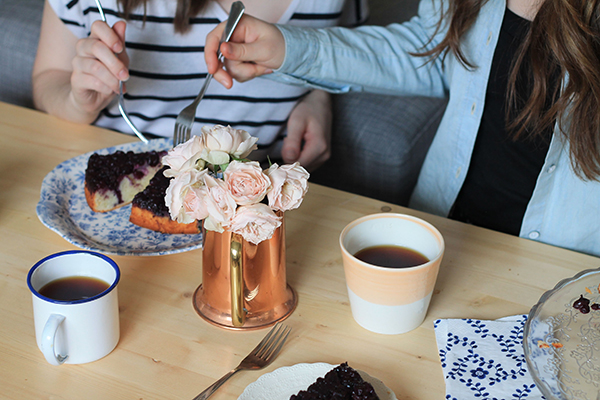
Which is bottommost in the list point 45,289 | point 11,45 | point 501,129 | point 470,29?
point 11,45

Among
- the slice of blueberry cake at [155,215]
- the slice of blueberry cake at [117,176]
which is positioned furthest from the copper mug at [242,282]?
the slice of blueberry cake at [117,176]

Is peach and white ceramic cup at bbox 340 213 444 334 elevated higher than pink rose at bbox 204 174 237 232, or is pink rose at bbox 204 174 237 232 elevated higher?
pink rose at bbox 204 174 237 232

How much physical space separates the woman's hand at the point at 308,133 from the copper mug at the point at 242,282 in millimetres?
714

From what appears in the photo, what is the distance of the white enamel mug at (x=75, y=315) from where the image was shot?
2.03 feet

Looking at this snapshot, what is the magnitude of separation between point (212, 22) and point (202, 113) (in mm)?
243

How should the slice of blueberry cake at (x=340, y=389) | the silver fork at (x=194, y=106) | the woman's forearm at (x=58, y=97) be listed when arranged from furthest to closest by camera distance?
the woman's forearm at (x=58, y=97) < the silver fork at (x=194, y=106) < the slice of blueberry cake at (x=340, y=389)

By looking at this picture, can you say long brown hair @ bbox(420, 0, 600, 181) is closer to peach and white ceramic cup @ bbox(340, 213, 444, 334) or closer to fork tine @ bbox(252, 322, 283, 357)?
peach and white ceramic cup @ bbox(340, 213, 444, 334)

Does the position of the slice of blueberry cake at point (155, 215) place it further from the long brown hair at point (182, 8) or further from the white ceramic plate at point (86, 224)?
the long brown hair at point (182, 8)

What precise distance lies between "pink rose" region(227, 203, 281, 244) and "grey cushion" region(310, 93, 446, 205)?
3.81ft

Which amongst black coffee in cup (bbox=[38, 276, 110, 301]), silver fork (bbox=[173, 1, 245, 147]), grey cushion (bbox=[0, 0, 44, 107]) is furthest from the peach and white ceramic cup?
grey cushion (bbox=[0, 0, 44, 107])

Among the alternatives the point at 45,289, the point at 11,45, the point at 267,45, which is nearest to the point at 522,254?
the point at 267,45

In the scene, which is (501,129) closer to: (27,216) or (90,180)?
(90,180)

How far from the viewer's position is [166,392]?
638 mm

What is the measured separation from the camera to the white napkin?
65 cm
